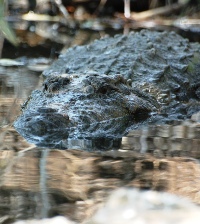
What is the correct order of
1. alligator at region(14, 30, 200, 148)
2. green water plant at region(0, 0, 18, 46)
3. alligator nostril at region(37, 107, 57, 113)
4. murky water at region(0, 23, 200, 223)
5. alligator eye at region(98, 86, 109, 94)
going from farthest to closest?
1. alligator eye at region(98, 86, 109, 94)
2. alligator at region(14, 30, 200, 148)
3. alligator nostril at region(37, 107, 57, 113)
4. murky water at region(0, 23, 200, 223)
5. green water plant at region(0, 0, 18, 46)

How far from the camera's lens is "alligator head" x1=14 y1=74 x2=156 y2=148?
13.9ft

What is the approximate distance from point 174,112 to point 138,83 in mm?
524

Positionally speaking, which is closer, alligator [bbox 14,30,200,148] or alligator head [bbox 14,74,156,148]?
alligator head [bbox 14,74,156,148]

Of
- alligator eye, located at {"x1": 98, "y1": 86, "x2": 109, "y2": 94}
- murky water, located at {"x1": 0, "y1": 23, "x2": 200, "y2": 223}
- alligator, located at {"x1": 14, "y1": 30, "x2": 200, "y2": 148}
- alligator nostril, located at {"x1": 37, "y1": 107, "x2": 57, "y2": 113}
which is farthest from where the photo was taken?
alligator eye, located at {"x1": 98, "y1": 86, "x2": 109, "y2": 94}

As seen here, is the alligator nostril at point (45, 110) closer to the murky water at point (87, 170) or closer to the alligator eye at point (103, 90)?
the murky water at point (87, 170)

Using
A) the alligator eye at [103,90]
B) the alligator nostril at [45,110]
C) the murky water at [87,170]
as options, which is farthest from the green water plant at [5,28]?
the alligator eye at [103,90]

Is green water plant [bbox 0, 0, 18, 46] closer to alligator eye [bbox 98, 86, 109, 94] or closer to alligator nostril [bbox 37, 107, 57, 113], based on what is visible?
alligator nostril [bbox 37, 107, 57, 113]

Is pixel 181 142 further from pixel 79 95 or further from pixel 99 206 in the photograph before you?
pixel 99 206

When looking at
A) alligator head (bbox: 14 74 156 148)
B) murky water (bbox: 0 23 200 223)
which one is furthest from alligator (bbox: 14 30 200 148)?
murky water (bbox: 0 23 200 223)

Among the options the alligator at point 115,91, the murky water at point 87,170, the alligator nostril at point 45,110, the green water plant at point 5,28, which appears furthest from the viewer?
the alligator at point 115,91

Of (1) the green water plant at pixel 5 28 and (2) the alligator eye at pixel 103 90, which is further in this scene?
(2) the alligator eye at pixel 103 90

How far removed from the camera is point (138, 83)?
18.8ft

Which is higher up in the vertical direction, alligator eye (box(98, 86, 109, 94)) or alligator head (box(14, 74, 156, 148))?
alligator eye (box(98, 86, 109, 94))

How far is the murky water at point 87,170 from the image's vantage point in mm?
2832
